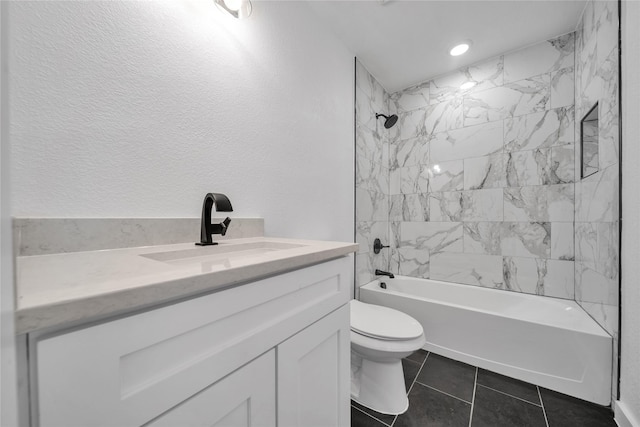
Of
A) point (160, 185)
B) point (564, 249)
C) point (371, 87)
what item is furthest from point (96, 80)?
point (564, 249)

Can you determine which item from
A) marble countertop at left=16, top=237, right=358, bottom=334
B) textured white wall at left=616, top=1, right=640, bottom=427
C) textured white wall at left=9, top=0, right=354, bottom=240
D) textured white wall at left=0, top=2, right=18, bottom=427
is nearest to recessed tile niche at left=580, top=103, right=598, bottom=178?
textured white wall at left=616, top=1, right=640, bottom=427

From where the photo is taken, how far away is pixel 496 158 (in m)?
2.05

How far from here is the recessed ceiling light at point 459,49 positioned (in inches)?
75.2

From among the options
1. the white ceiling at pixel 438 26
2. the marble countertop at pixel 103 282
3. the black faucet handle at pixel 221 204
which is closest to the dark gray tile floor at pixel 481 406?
the marble countertop at pixel 103 282

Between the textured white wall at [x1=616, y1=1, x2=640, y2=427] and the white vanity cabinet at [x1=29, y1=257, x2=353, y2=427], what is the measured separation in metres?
1.30

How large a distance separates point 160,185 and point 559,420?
2.14m

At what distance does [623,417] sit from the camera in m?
1.12

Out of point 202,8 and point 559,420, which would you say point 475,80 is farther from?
point 559,420

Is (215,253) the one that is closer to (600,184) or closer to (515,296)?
(600,184)

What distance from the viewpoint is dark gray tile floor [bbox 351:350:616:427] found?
119 centimetres

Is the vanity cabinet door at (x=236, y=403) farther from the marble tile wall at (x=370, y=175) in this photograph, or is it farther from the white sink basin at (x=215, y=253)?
the marble tile wall at (x=370, y=175)

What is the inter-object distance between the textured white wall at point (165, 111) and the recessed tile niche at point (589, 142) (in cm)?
168

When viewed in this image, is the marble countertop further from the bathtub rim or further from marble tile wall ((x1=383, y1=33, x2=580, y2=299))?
marble tile wall ((x1=383, y1=33, x2=580, y2=299))

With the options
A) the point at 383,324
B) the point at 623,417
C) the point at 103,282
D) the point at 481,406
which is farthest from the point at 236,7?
the point at 623,417
